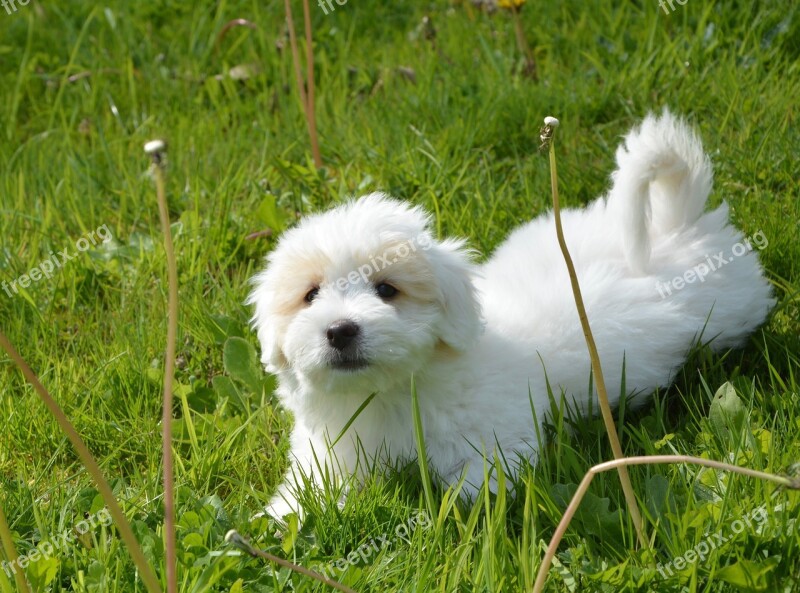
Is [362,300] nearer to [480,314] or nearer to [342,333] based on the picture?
[342,333]

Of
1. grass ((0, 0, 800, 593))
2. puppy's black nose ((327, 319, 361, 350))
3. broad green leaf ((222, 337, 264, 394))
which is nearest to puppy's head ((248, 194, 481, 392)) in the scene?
puppy's black nose ((327, 319, 361, 350))

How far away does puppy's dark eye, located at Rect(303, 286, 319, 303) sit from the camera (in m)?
2.61

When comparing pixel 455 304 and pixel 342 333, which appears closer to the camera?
pixel 342 333

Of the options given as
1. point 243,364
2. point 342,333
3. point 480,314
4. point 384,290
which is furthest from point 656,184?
point 243,364

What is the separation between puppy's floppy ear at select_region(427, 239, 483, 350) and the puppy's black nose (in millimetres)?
282

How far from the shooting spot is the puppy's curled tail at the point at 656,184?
112 inches

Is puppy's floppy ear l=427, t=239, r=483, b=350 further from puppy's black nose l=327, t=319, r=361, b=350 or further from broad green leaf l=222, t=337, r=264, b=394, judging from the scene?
broad green leaf l=222, t=337, r=264, b=394

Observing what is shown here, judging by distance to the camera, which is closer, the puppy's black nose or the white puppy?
the puppy's black nose

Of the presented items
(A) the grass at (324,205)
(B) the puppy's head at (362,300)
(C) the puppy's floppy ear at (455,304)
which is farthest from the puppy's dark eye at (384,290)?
(A) the grass at (324,205)

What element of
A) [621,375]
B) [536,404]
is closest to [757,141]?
[621,375]

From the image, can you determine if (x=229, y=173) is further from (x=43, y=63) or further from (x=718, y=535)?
(x=718, y=535)

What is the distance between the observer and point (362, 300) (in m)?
2.48

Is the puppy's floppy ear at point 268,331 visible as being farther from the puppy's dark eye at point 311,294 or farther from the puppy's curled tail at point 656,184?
the puppy's curled tail at point 656,184

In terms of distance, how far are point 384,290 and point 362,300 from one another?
4.7 inches
